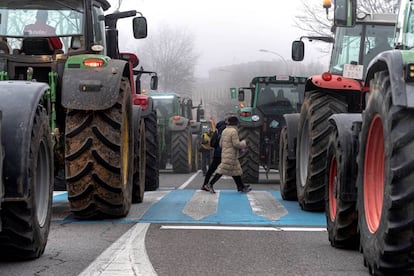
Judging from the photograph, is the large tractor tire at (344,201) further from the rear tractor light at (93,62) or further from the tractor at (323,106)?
the rear tractor light at (93,62)

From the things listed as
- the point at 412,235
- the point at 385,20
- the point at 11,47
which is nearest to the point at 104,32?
the point at 11,47

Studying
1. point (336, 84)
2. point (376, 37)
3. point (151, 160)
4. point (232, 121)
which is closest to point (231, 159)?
point (232, 121)

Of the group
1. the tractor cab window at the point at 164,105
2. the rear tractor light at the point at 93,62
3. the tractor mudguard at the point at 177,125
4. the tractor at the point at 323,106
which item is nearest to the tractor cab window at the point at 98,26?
the rear tractor light at the point at 93,62

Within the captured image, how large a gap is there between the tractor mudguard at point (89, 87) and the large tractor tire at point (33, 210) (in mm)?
1825

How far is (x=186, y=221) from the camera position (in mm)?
8734

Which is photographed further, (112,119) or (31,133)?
(112,119)

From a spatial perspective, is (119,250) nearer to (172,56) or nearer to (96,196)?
(96,196)

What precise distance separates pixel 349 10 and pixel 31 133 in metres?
4.15

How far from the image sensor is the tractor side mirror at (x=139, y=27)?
10406 millimetres

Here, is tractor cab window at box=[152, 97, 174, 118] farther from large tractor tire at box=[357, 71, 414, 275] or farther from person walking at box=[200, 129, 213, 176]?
large tractor tire at box=[357, 71, 414, 275]

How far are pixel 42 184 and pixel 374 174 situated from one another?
9.20 ft

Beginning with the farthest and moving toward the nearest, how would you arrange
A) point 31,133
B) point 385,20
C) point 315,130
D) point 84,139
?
point 385,20 → point 315,130 → point 84,139 → point 31,133

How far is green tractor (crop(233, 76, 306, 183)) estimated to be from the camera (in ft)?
55.2

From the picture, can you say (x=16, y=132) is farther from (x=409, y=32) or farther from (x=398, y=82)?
(x=409, y=32)
